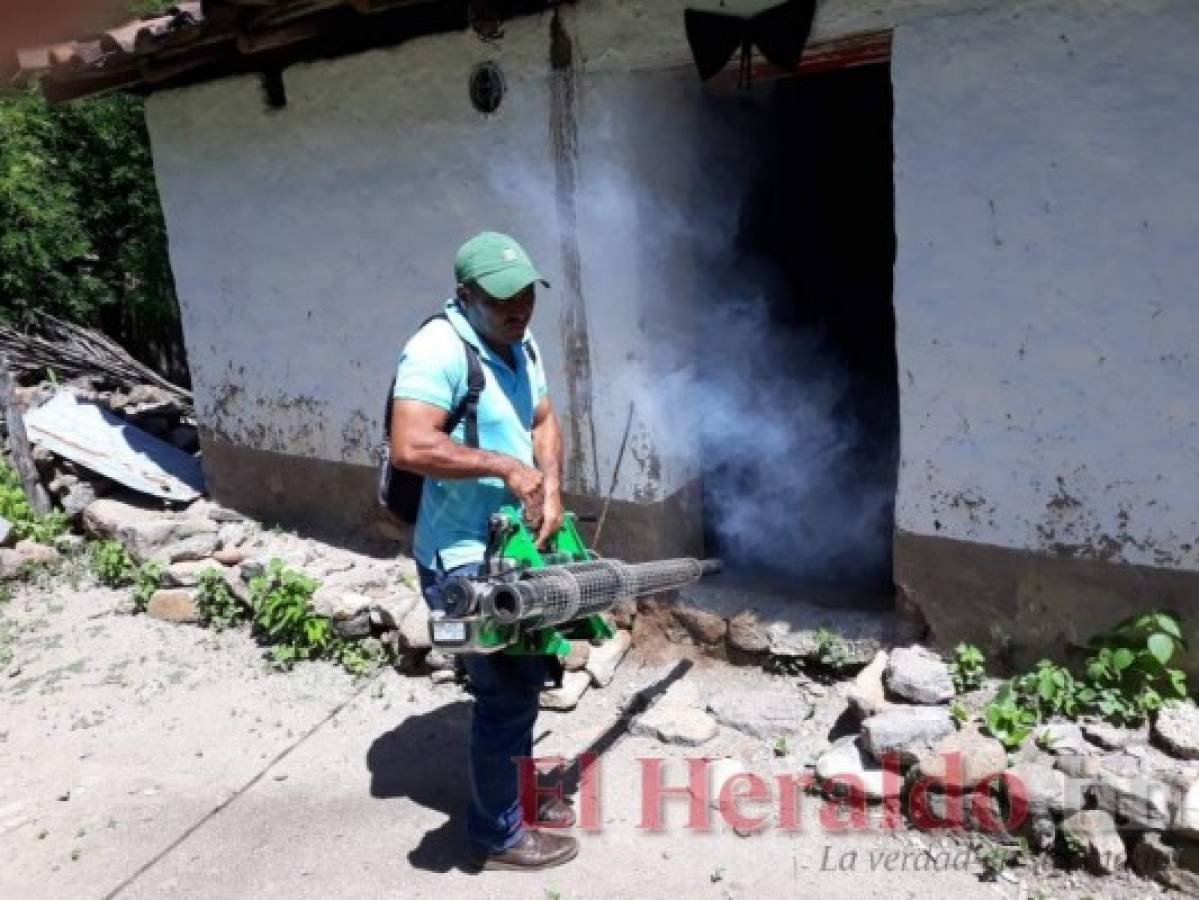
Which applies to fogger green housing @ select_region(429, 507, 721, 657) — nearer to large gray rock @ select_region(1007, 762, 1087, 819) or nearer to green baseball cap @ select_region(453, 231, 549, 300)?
green baseball cap @ select_region(453, 231, 549, 300)

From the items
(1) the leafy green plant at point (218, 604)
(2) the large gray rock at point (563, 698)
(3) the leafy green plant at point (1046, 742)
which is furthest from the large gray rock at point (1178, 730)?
(1) the leafy green plant at point (218, 604)

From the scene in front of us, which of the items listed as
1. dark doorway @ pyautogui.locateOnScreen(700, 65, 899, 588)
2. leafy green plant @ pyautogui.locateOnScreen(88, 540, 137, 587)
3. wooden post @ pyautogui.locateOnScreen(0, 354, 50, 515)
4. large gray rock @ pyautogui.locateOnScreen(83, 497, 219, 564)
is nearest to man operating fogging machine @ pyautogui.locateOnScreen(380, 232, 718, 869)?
dark doorway @ pyautogui.locateOnScreen(700, 65, 899, 588)

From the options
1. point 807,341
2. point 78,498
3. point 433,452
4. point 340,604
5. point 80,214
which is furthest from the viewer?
point 80,214

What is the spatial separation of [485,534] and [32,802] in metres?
2.48

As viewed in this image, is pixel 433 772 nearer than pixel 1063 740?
No

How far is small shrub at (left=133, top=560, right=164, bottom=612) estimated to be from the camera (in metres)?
6.22

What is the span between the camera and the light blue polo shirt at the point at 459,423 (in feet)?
10.4

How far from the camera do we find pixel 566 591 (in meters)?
3.13

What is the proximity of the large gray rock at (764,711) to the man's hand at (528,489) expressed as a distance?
5.29ft

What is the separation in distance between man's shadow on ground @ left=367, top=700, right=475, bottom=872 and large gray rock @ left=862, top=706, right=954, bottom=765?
60.9 inches

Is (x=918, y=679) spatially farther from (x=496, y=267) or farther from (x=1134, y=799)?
(x=496, y=267)

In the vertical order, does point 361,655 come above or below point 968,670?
below

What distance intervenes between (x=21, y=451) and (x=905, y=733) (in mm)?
6749

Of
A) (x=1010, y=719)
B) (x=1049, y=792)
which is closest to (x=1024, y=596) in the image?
(x=1010, y=719)
